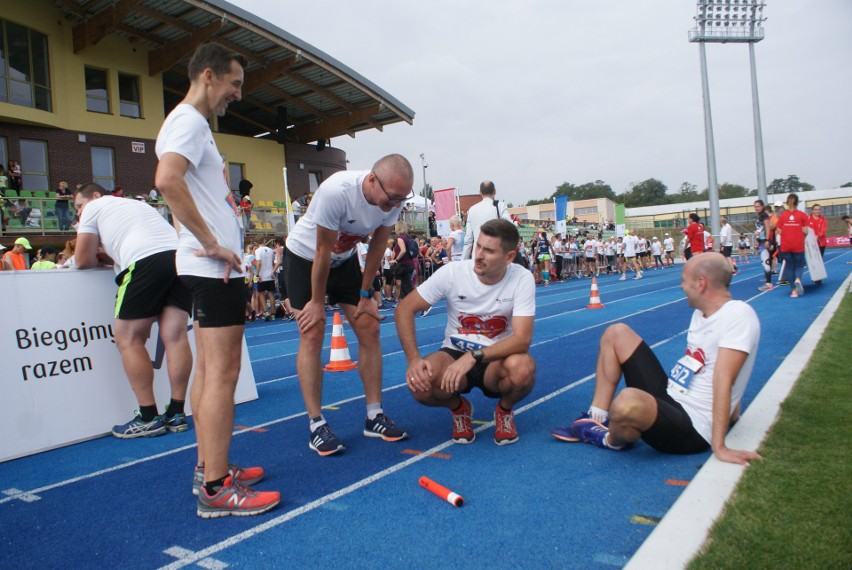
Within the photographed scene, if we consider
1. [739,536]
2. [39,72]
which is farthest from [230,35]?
[739,536]

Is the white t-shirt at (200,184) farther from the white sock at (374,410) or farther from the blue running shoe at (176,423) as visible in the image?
the blue running shoe at (176,423)

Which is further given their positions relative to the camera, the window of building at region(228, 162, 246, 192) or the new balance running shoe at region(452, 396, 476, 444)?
Result: the window of building at region(228, 162, 246, 192)

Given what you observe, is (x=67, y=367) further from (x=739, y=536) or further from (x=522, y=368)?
(x=739, y=536)

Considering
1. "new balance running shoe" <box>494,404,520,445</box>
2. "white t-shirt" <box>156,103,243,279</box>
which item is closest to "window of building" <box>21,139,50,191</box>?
"white t-shirt" <box>156,103,243,279</box>

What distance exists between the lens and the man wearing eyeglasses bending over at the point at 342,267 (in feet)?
11.4

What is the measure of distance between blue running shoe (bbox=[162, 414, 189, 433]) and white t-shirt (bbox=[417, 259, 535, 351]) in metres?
2.23

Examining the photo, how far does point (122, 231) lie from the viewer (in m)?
4.56

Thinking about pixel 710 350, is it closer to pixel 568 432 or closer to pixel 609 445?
pixel 609 445

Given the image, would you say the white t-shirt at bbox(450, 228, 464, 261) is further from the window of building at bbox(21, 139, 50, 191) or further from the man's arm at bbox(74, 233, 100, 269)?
the window of building at bbox(21, 139, 50, 191)

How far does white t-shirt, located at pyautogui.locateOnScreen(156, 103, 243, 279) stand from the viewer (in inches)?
111

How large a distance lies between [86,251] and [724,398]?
4525 mm

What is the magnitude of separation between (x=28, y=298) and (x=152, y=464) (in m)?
1.65

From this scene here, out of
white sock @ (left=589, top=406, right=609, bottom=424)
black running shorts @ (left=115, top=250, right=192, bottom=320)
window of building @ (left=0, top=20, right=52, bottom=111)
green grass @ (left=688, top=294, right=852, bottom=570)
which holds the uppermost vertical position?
window of building @ (left=0, top=20, right=52, bottom=111)

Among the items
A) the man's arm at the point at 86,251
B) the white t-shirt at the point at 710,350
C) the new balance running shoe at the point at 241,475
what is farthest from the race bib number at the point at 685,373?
the man's arm at the point at 86,251
